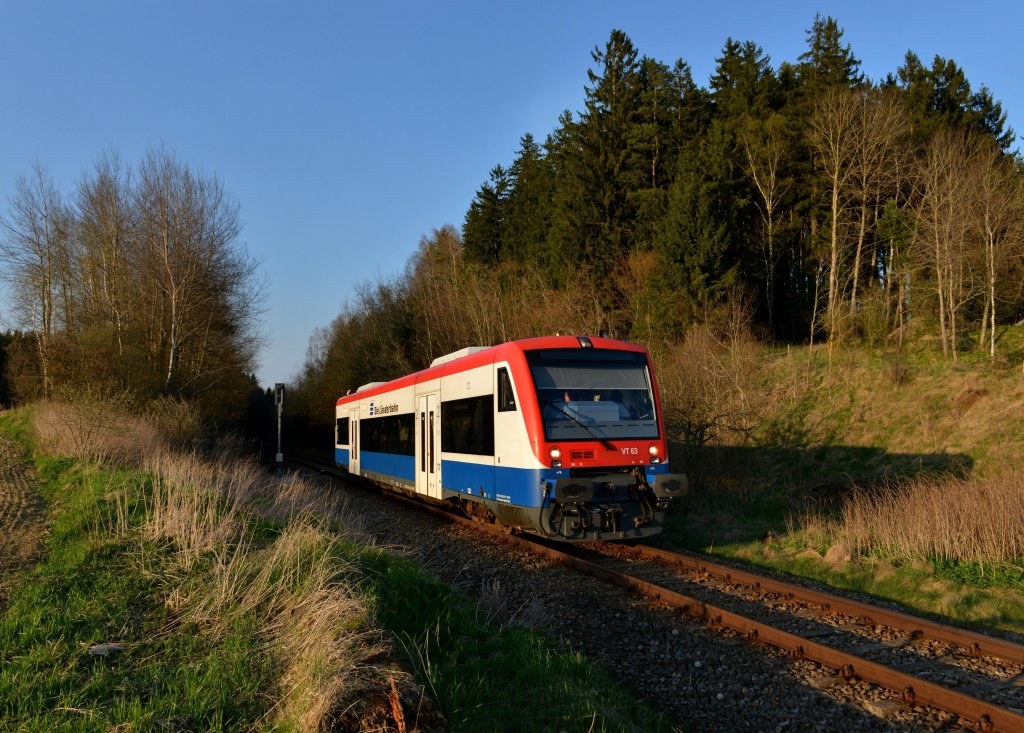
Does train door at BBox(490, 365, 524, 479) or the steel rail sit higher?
train door at BBox(490, 365, 524, 479)

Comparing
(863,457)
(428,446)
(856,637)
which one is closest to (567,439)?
(856,637)

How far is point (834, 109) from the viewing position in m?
28.9

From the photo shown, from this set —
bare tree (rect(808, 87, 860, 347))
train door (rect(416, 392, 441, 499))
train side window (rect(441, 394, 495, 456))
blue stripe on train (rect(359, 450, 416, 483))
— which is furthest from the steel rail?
bare tree (rect(808, 87, 860, 347))

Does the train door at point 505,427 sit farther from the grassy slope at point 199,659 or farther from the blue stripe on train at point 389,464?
the blue stripe on train at point 389,464

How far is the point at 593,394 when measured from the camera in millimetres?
10492

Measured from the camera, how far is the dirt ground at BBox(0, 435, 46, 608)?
25.3 feet

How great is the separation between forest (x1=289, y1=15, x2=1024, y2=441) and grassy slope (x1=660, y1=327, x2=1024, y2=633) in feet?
5.41

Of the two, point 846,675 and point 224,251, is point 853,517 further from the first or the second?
point 224,251

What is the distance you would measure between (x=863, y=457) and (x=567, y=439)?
11806 millimetres

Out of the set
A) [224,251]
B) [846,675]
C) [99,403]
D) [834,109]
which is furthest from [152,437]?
[834,109]

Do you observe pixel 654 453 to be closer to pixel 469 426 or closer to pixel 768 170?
pixel 469 426

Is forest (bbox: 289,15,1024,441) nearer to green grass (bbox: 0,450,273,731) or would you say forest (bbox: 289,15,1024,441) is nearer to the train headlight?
the train headlight

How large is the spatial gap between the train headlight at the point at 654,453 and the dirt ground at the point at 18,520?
7.72 m

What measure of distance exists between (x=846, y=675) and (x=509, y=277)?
30.9 metres
